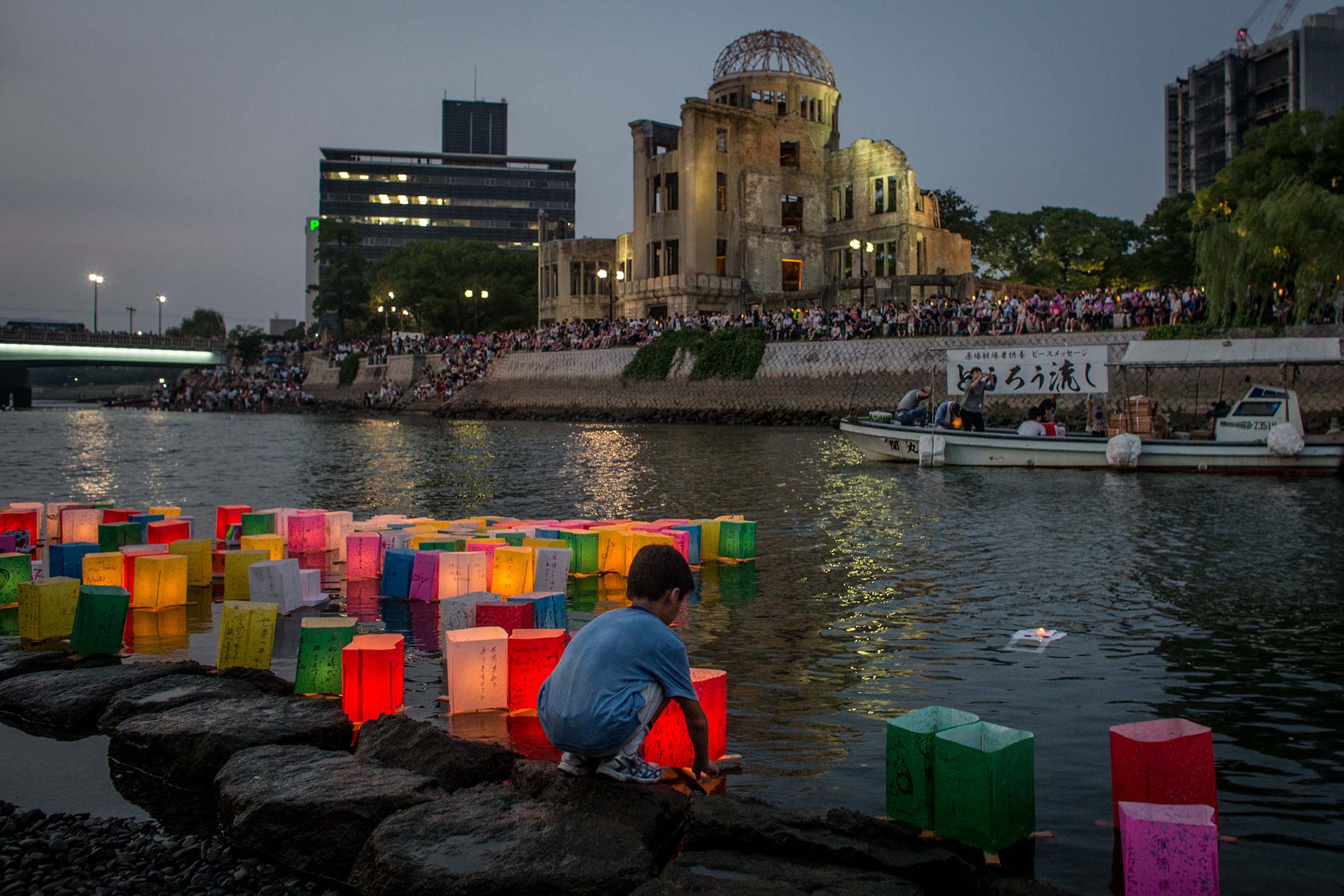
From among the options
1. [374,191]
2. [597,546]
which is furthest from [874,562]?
[374,191]

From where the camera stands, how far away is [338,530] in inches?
502

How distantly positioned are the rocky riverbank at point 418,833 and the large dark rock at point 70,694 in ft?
2.20

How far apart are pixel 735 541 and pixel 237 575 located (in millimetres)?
5348

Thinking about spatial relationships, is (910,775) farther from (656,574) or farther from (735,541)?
(735,541)

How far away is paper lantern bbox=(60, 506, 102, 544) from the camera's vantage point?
12.7 meters

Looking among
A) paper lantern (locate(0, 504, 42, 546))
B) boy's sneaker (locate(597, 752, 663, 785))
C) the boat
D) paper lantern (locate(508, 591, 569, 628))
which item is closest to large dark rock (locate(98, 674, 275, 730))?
paper lantern (locate(508, 591, 569, 628))

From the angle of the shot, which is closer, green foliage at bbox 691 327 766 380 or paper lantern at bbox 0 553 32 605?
paper lantern at bbox 0 553 32 605

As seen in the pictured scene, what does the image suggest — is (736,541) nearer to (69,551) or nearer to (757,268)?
(69,551)

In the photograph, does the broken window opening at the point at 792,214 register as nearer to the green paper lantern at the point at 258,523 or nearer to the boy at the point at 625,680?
the green paper lantern at the point at 258,523

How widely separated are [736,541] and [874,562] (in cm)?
158

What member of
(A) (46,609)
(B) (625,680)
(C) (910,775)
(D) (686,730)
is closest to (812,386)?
(A) (46,609)

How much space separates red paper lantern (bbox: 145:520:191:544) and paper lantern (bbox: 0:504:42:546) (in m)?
1.98

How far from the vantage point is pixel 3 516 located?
1254 centimetres

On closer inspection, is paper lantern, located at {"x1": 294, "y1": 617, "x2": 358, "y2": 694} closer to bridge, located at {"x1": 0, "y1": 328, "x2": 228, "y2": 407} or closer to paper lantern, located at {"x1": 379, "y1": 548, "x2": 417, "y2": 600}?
paper lantern, located at {"x1": 379, "y1": 548, "x2": 417, "y2": 600}
